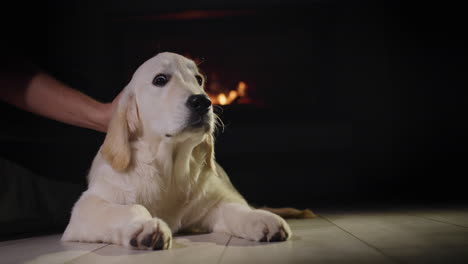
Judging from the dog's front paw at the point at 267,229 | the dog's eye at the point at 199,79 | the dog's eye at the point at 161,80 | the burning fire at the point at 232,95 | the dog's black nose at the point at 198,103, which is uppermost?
the burning fire at the point at 232,95

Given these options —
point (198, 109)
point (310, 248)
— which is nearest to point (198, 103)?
point (198, 109)

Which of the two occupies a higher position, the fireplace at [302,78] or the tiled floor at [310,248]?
the fireplace at [302,78]

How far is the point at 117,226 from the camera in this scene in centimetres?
148

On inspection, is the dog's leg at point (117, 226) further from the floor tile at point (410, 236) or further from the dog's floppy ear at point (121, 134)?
the floor tile at point (410, 236)

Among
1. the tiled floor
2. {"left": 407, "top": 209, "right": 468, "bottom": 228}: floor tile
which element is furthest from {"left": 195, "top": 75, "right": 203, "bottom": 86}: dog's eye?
{"left": 407, "top": 209, "right": 468, "bottom": 228}: floor tile

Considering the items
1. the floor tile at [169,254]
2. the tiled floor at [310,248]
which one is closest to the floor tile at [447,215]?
the tiled floor at [310,248]

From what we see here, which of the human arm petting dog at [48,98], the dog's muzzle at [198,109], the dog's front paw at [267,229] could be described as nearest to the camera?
the dog's front paw at [267,229]

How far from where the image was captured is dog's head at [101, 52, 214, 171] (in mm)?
1600

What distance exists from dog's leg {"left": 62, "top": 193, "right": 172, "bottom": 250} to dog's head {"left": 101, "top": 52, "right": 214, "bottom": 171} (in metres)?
0.18

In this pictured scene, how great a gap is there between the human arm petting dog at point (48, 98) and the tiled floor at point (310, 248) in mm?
736

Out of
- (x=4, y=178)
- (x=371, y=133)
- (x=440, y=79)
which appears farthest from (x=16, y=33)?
(x=440, y=79)

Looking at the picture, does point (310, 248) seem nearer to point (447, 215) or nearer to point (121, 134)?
point (121, 134)

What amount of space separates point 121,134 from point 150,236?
0.50m

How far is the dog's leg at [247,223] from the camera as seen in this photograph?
1.48 meters
